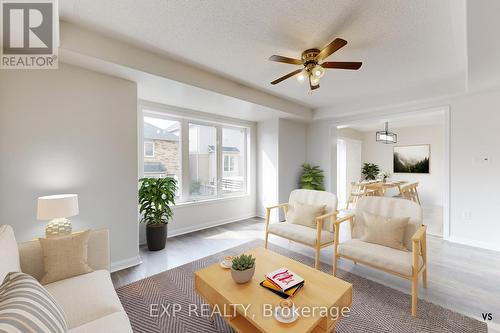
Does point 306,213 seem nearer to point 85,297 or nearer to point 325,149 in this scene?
point 85,297

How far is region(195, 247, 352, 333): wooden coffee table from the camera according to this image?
4.22ft

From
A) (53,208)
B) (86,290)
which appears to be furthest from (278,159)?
(86,290)

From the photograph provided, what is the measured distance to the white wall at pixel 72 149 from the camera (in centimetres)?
210

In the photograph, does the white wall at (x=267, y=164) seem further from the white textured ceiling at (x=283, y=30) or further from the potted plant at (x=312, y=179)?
the white textured ceiling at (x=283, y=30)

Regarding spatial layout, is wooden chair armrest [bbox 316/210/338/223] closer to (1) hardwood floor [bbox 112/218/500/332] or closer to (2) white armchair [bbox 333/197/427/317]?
(2) white armchair [bbox 333/197/427/317]

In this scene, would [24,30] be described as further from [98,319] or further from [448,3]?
[448,3]

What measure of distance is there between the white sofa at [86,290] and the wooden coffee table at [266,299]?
59cm

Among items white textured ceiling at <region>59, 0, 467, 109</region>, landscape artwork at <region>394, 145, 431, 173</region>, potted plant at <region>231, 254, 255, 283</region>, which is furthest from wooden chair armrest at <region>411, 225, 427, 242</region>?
landscape artwork at <region>394, 145, 431, 173</region>

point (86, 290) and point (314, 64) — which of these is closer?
point (86, 290)

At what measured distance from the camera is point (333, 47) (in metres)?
1.86

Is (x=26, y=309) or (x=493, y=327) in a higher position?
(x=26, y=309)

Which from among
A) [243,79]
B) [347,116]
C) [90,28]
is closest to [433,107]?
[347,116]

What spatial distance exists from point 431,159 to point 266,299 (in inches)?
297

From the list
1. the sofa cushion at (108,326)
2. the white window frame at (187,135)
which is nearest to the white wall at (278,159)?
the white window frame at (187,135)
